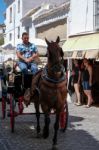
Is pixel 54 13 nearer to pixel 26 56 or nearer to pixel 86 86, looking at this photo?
pixel 86 86

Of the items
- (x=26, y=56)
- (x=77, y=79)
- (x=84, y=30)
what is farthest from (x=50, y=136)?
(x=84, y=30)

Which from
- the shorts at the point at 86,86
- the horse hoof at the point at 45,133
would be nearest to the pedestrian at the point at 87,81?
the shorts at the point at 86,86

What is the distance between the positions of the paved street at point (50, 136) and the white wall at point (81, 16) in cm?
673

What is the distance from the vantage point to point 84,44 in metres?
18.9

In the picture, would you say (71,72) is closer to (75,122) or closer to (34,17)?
(75,122)

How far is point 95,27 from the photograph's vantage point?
19594 millimetres

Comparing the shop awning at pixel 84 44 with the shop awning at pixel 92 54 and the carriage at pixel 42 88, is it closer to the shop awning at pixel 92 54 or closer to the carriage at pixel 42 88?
the shop awning at pixel 92 54

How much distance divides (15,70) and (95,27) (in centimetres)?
824

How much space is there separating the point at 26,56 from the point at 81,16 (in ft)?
32.4

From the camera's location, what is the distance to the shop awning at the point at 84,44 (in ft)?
59.0

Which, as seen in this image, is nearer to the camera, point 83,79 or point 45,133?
point 45,133

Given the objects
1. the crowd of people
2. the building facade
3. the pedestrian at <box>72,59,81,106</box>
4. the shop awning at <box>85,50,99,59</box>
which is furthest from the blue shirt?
the building facade

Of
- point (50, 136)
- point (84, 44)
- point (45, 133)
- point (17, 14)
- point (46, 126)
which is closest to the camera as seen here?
point (46, 126)

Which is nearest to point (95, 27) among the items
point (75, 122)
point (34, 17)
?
point (75, 122)
